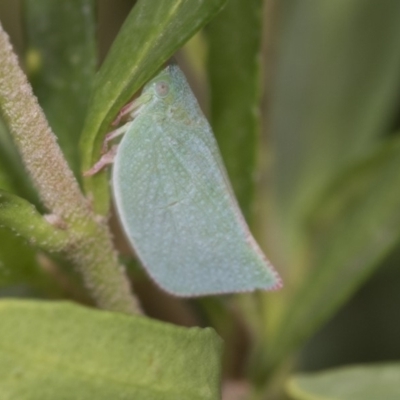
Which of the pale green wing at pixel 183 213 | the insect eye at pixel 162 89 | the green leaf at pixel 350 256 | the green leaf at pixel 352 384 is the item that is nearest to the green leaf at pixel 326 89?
the green leaf at pixel 350 256

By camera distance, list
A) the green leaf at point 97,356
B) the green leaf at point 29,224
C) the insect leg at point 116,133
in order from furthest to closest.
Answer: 1. the insect leg at point 116,133
2. the green leaf at point 29,224
3. the green leaf at point 97,356

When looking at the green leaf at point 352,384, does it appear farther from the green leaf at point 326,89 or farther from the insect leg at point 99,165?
the insect leg at point 99,165

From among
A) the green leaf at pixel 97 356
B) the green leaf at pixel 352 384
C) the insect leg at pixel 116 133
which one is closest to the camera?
the green leaf at pixel 97 356

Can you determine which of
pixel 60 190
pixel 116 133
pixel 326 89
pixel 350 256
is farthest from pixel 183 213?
pixel 326 89

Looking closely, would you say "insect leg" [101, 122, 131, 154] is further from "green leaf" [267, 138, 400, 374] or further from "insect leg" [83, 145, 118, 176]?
"green leaf" [267, 138, 400, 374]

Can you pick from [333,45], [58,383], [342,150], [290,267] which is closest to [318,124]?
[342,150]
